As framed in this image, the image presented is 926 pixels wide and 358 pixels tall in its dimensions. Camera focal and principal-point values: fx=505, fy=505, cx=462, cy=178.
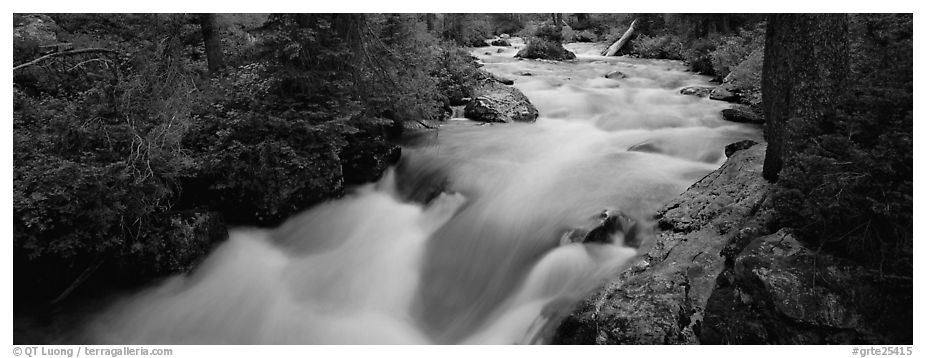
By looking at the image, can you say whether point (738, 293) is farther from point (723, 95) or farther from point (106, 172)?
point (723, 95)

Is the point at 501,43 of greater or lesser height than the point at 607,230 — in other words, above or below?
above

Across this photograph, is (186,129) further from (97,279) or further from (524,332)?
(524,332)

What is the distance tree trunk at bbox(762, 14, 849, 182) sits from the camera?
4.07m

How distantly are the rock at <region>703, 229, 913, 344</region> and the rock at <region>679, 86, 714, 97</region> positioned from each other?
8.99 m

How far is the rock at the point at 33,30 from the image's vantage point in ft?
20.0

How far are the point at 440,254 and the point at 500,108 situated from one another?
16.0 feet

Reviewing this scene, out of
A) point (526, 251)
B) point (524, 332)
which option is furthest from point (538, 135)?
point (524, 332)

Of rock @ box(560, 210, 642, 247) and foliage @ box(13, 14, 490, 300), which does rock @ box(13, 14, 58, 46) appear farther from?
rock @ box(560, 210, 642, 247)

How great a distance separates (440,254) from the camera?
596cm

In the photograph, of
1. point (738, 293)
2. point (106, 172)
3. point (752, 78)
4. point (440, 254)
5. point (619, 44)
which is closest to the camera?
point (738, 293)

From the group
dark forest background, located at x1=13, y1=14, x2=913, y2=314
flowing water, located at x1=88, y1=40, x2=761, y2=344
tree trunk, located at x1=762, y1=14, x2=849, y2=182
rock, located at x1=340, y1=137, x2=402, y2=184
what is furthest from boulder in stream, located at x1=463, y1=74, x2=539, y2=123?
tree trunk, located at x1=762, y1=14, x2=849, y2=182

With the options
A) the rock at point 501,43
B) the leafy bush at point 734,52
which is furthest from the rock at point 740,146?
the rock at point 501,43

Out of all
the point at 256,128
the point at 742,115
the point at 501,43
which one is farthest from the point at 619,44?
the point at 256,128
